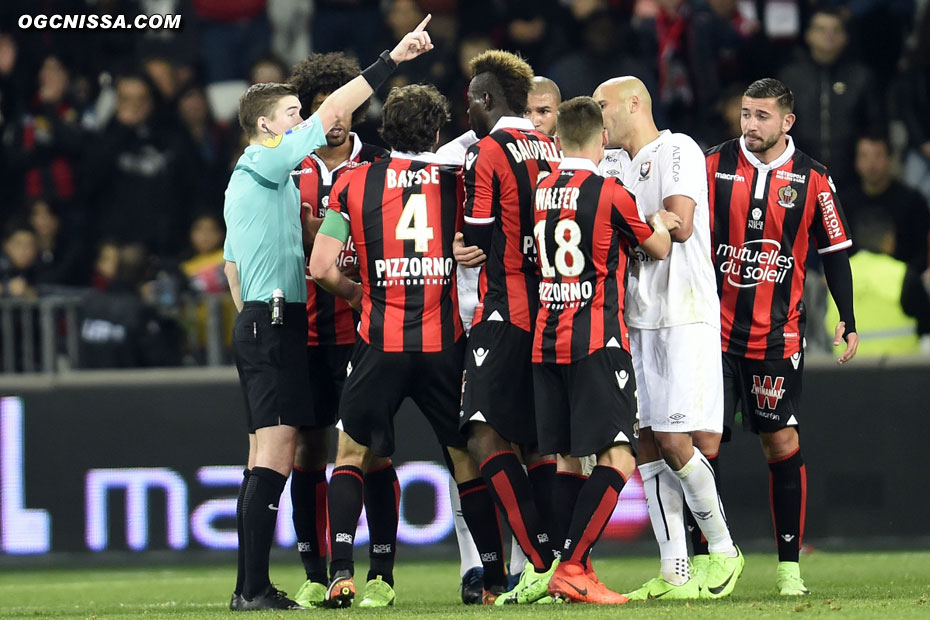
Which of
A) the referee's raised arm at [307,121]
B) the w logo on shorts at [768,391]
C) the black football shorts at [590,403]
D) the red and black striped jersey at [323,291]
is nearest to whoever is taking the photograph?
the black football shorts at [590,403]

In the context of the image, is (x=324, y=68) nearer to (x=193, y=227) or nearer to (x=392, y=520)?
(x=392, y=520)

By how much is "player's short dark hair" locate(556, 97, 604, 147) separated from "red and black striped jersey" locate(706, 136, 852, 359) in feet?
3.40

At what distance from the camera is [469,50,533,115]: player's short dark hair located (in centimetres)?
697

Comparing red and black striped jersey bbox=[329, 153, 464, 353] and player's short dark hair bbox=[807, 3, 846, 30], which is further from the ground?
player's short dark hair bbox=[807, 3, 846, 30]

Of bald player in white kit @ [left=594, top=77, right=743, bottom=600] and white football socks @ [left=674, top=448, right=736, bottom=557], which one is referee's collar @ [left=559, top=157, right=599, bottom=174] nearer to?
bald player in white kit @ [left=594, top=77, right=743, bottom=600]

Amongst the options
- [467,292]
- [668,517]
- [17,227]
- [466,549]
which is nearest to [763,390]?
[668,517]

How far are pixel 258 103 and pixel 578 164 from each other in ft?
4.86

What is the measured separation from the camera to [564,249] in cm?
651

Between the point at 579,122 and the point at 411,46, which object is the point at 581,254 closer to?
the point at 579,122

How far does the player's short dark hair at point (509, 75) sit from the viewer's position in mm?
6973

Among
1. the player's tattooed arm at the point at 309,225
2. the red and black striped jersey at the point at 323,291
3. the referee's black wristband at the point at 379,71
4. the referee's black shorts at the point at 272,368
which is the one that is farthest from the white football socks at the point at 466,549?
the referee's black wristband at the point at 379,71

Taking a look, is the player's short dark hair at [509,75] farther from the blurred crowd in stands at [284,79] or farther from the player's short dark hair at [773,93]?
the blurred crowd in stands at [284,79]

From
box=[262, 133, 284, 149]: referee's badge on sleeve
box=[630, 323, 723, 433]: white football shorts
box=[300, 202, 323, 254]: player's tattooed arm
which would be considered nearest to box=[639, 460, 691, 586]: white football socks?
box=[630, 323, 723, 433]: white football shorts

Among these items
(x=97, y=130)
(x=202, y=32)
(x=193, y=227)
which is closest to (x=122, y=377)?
(x=193, y=227)
